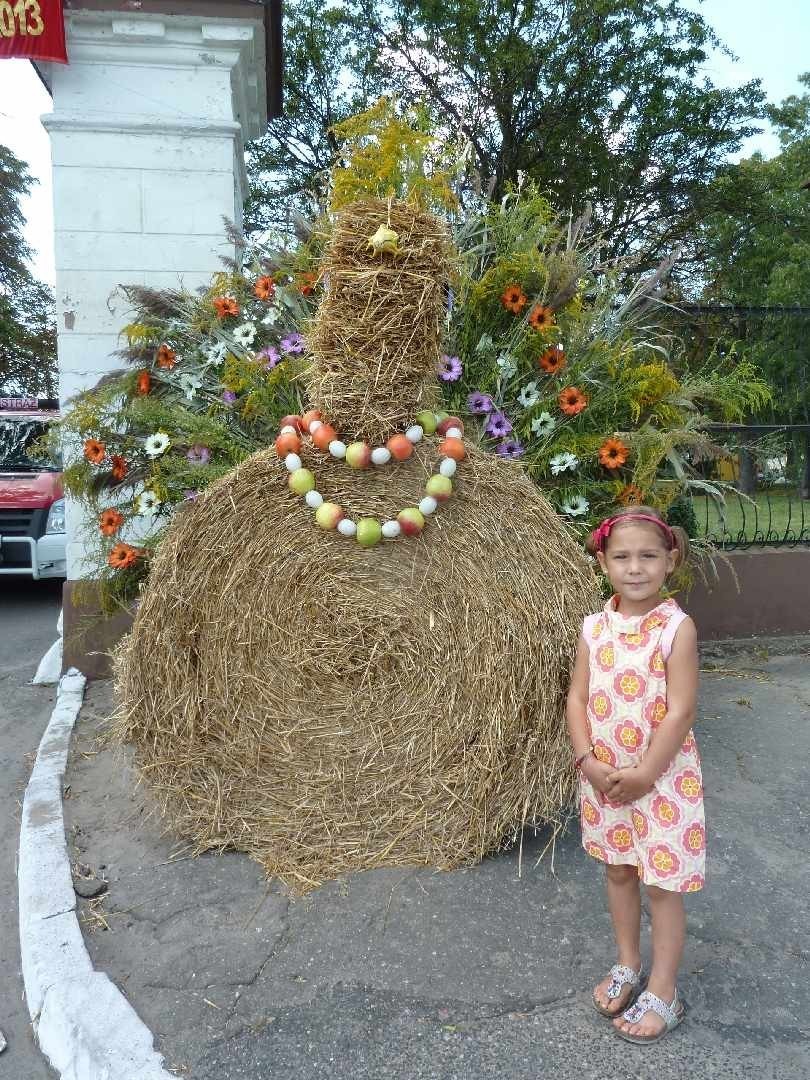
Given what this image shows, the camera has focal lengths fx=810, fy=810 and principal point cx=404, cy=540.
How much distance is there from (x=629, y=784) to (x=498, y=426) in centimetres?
178

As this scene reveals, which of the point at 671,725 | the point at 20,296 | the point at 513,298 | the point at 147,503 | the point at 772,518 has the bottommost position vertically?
the point at 671,725

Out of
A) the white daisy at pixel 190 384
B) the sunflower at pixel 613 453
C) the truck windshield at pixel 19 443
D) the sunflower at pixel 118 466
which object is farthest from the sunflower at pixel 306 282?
the truck windshield at pixel 19 443

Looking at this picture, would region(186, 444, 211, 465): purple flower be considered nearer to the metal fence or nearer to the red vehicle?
the metal fence

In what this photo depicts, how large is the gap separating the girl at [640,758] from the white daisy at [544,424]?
1236 mm

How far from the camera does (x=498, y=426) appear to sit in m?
3.48

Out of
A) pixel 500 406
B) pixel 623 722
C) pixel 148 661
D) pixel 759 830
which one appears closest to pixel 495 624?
pixel 623 722

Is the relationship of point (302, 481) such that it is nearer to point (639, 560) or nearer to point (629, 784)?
point (639, 560)

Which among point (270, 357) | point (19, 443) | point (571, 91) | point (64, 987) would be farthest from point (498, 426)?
point (571, 91)

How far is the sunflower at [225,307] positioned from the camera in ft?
12.9

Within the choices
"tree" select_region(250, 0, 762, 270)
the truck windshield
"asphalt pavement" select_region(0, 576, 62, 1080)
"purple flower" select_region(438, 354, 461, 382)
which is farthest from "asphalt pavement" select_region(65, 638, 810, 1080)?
"tree" select_region(250, 0, 762, 270)

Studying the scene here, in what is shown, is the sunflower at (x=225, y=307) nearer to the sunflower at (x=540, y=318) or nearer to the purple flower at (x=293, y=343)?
the purple flower at (x=293, y=343)

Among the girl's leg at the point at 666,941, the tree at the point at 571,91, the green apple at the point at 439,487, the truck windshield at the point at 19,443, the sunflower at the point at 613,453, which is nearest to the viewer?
the girl's leg at the point at 666,941

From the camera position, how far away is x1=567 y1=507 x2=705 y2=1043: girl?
2.13 m

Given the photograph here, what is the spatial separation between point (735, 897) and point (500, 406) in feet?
6.88
